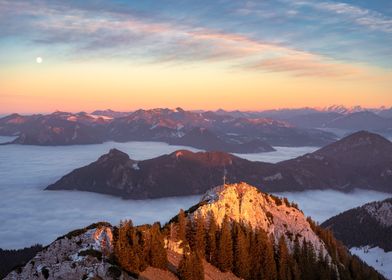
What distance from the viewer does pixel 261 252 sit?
12462 cm

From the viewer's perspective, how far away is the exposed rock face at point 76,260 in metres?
85.9

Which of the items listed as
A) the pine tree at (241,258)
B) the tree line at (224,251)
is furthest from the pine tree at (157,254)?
the pine tree at (241,258)

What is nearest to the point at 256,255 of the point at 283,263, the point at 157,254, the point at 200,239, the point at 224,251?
the point at 283,263

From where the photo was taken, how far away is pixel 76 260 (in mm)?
88188

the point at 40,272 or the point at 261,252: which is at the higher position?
the point at 40,272

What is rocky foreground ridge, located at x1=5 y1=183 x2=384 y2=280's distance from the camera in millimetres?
90562

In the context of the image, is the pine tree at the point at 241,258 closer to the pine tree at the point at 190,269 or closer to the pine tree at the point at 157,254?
the pine tree at the point at 190,269

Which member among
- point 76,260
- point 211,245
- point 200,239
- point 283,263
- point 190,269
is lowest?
point 283,263

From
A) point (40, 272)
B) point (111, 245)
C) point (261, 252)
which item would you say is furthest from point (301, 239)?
point (40, 272)

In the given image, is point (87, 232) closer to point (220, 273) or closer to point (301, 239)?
point (220, 273)

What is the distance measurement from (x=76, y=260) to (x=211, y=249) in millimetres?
39182

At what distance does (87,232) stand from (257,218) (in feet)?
215

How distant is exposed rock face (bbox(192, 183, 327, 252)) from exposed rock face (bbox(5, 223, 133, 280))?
131ft

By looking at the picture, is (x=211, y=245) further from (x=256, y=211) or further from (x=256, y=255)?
(x=256, y=211)
